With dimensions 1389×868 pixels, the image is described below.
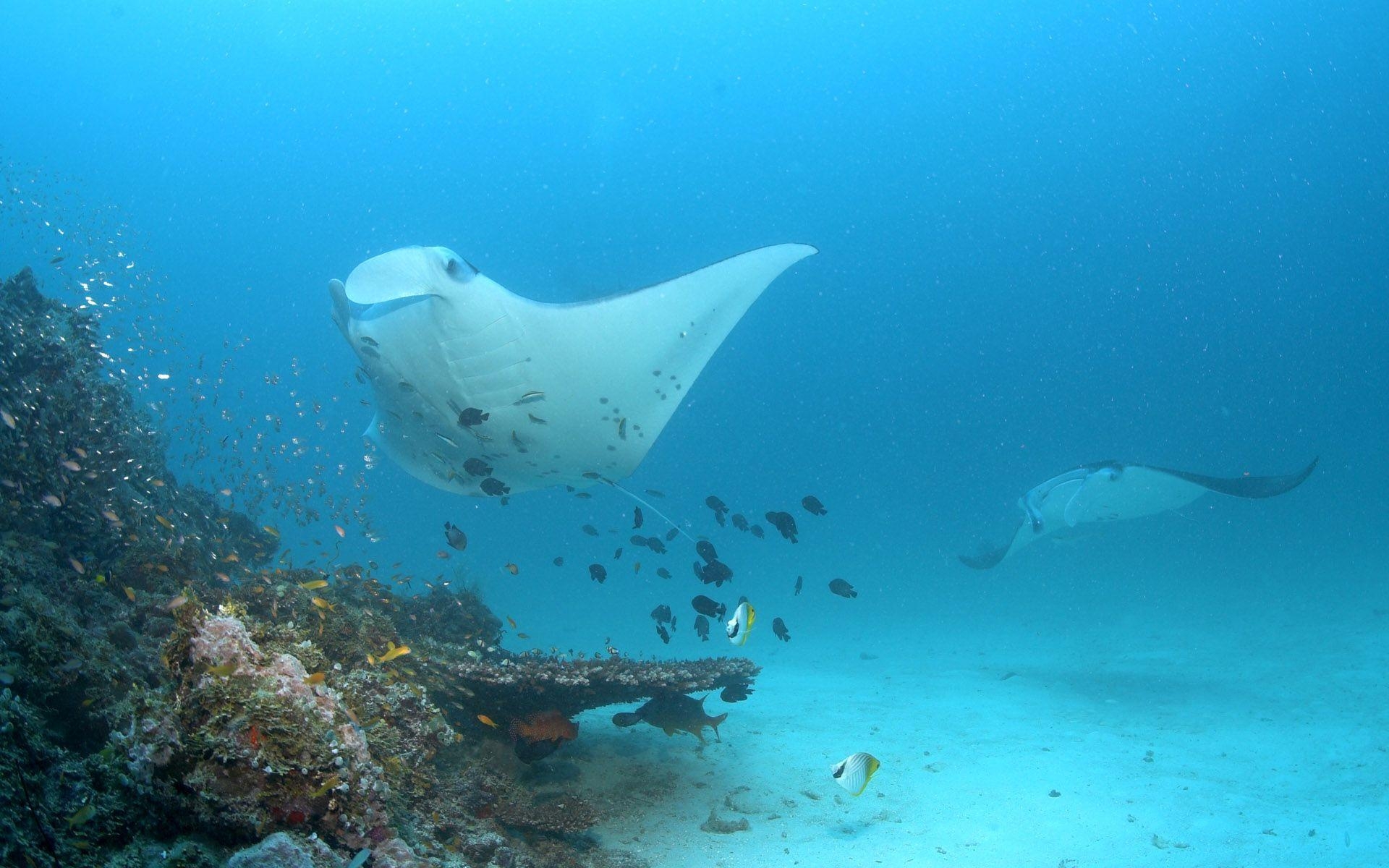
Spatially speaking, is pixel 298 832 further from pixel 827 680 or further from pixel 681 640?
pixel 681 640

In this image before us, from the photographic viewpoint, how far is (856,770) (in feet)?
12.4

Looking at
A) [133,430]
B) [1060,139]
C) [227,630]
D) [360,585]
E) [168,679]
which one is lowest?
[168,679]

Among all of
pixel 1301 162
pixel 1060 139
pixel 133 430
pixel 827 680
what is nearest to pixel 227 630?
pixel 133 430

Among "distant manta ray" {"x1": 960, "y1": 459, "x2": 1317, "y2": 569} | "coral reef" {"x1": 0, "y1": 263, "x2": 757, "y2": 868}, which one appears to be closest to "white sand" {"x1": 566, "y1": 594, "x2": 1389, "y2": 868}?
"coral reef" {"x1": 0, "y1": 263, "x2": 757, "y2": 868}

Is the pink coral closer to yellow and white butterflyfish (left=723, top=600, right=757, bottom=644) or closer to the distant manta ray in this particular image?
yellow and white butterflyfish (left=723, top=600, right=757, bottom=644)

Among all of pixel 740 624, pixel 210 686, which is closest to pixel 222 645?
pixel 210 686

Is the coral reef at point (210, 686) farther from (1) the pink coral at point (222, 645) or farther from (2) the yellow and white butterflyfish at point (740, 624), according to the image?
(2) the yellow and white butterflyfish at point (740, 624)

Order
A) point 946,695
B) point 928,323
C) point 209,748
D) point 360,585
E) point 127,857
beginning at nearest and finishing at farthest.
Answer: point 127,857 → point 209,748 → point 360,585 → point 946,695 → point 928,323

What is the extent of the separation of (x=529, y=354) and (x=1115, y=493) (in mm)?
10444

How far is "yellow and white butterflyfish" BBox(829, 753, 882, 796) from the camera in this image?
370 centimetres

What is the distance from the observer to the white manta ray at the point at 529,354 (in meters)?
4.64

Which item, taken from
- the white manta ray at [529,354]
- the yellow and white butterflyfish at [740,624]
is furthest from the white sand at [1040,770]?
the white manta ray at [529,354]

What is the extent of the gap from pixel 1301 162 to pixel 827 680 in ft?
247

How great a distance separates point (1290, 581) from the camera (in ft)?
72.5
